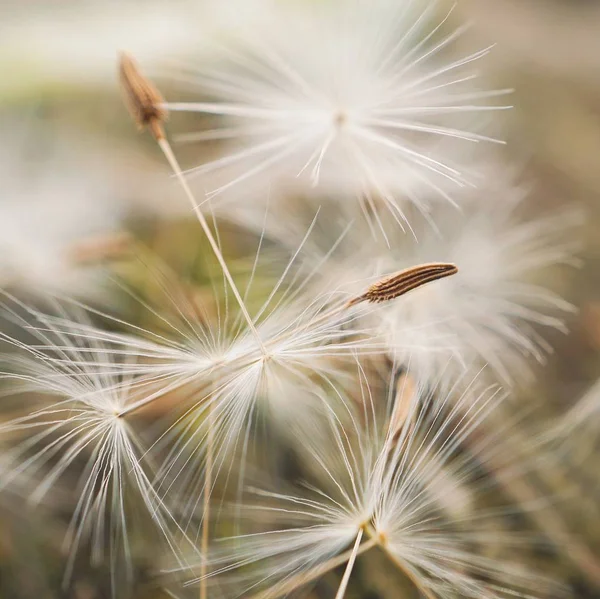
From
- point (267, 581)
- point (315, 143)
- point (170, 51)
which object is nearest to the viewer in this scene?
point (267, 581)

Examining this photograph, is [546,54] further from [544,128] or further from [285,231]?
[285,231]

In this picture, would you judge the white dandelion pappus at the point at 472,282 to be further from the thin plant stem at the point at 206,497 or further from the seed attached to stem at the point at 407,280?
the thin plant stem at the point at 206,497

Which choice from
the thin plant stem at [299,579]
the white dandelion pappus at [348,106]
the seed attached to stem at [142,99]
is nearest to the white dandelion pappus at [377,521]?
the thin plant stem at [299,579]

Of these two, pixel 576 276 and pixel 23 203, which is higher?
pixel 23 203

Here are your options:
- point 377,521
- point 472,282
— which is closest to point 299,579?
point 377,521

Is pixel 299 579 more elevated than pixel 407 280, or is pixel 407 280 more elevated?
pixel 407 280

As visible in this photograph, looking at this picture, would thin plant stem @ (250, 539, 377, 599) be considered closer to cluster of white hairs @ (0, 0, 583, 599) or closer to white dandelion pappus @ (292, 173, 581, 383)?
cluster of white hairs @ (0, 0, 583, 599)

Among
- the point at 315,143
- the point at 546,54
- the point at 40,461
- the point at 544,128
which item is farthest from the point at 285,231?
the point at 546,54

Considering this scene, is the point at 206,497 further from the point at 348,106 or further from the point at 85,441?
the point at 348,106
